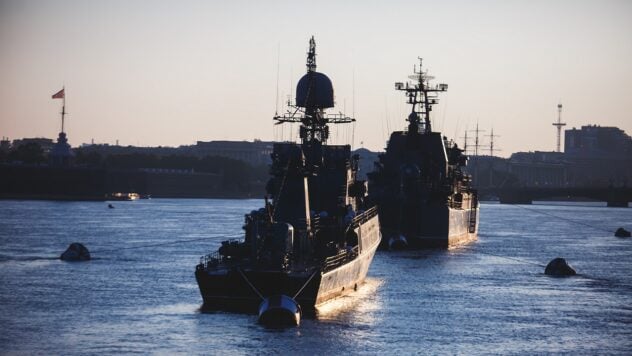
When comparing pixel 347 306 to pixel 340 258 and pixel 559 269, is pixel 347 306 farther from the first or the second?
pixel 559 269

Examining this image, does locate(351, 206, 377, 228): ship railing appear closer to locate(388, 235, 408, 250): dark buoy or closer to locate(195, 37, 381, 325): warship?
locate(195, 37, 381, 325): warship

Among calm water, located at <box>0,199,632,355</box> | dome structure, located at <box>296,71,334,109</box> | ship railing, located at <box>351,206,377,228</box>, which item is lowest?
calm water, located at <box>0,199,632,355</box>

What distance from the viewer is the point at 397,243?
11406cm

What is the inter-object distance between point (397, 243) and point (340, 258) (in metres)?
47.9

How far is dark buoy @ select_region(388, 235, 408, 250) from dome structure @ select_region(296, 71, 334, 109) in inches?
1359

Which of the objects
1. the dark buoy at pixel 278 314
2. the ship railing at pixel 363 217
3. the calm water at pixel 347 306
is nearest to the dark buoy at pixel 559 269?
the calm water at pixel 347 306

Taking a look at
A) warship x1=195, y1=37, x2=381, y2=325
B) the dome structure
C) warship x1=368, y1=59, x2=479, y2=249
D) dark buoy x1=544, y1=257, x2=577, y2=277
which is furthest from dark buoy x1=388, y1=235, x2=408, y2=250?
the dome structure

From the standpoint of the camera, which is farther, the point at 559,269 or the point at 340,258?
the point at 559,269

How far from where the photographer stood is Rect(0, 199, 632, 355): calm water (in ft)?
184

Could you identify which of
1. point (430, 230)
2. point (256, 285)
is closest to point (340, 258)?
point (256, 285)

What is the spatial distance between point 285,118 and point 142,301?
54.1ft

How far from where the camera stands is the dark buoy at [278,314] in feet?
190

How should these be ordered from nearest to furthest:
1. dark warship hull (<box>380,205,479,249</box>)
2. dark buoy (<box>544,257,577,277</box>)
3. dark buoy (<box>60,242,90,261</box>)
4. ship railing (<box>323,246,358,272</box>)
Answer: ship railing (<box>323,246,358,272</box>), dark buoy (<box>544,257,577,277</box>), dark buoy (<box>60,242,90,261</box>), dark warship hull (<box>380,205,479,249</box>)

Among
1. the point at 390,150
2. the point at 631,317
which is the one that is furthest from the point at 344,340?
the point at 390,150
